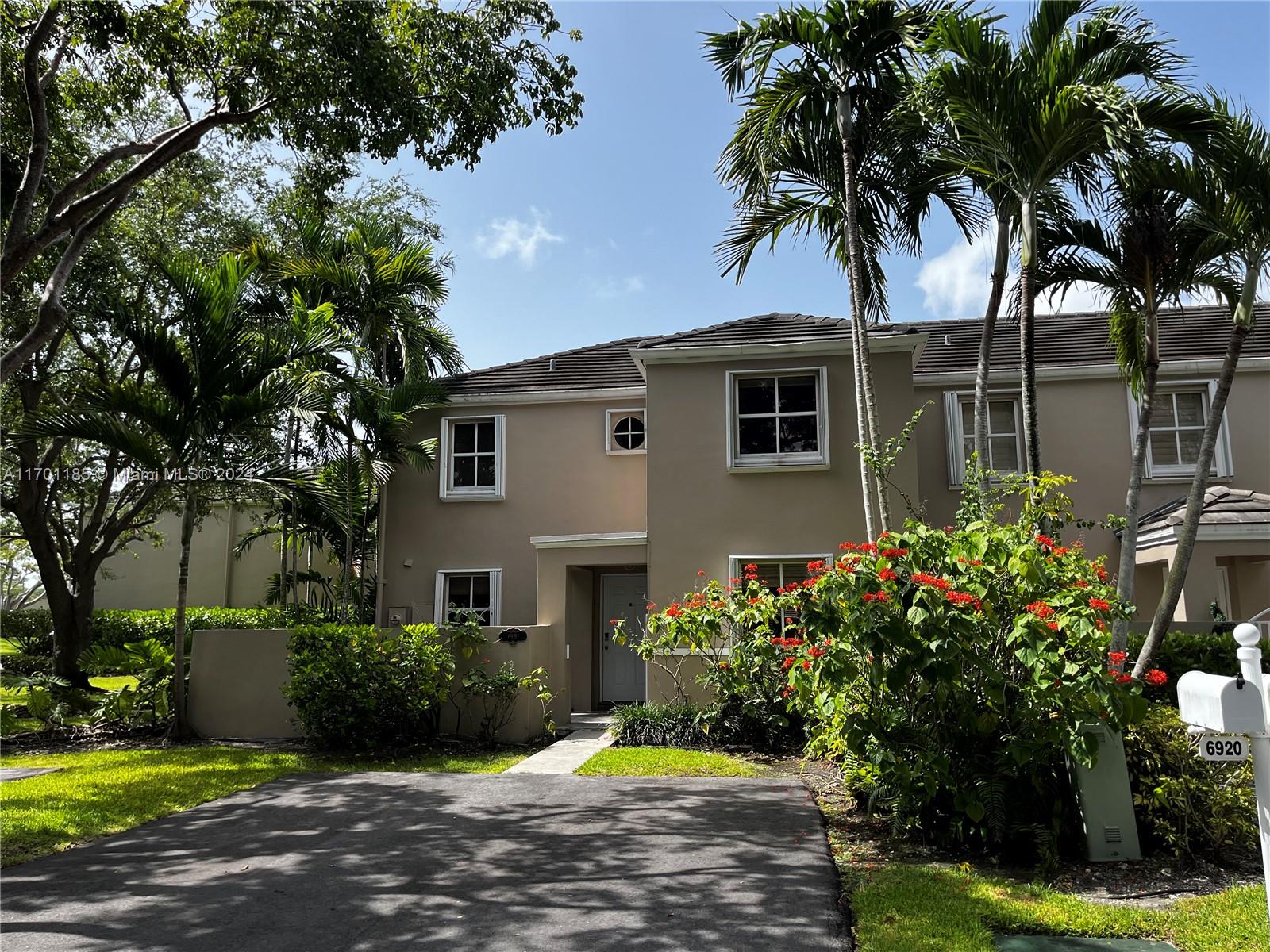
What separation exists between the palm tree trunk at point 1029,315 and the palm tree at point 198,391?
8.99 metres

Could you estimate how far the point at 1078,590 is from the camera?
6.20 m

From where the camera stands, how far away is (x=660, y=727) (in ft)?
38.9

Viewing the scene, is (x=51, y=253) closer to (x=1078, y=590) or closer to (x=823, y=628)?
(x=823, y=628)

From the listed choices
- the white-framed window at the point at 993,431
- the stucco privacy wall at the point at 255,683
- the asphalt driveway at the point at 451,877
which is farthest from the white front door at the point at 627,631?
the asphalt driveway at the point at 451,877

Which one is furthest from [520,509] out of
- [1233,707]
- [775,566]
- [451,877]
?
[1233,707]

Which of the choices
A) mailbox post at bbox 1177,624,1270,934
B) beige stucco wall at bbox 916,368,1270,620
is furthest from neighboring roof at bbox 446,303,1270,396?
mailbox post at bbox 1177,624,1270,934

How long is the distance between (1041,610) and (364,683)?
26.9 feet

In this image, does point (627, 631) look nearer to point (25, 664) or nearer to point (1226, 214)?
point (1226, 214)

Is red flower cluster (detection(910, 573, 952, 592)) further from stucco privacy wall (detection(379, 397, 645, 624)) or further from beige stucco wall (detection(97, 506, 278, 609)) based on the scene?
beige stucco wall (detection(97, 506, 278, 609))

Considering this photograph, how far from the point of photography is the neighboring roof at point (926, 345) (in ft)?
46.3

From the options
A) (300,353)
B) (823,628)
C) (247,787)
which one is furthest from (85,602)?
(823,628)

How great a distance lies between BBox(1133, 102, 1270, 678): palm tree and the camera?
773cm

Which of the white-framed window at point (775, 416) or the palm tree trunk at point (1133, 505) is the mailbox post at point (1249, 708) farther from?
the white-framed window at point (775, 416)

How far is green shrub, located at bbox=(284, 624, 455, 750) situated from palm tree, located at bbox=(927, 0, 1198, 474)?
8.63 meters
